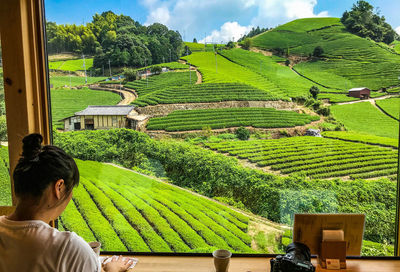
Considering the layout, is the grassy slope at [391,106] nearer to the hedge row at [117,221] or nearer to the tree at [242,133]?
the tree at [242,133]

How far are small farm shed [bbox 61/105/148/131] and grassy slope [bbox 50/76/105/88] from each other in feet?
0.82

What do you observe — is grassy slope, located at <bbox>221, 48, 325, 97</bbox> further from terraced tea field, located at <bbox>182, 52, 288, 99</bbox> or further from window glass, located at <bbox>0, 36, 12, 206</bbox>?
window glass, located at <bbox>0, 36, 12, 206</bbox>

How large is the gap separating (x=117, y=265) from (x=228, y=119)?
1.34 metres

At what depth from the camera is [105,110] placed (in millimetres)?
2447

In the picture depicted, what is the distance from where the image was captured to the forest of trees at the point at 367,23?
7.34 feet

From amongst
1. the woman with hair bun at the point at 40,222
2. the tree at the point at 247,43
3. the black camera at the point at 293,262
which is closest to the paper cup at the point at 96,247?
the woman with hair bun at the point at 40,222

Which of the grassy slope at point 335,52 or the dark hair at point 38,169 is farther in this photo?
the grassy slope at point 335,52

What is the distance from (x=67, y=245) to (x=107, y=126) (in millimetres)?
1570

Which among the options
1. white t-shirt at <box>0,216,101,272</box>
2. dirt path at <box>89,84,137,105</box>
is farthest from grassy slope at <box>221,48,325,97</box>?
white t-shirt at <box>0,216,101,272</box>

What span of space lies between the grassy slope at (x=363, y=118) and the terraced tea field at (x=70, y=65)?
2.03 meters

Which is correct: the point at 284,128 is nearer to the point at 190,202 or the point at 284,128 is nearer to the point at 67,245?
the point at 190,202

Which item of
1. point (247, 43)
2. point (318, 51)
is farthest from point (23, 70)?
point (318, 51)

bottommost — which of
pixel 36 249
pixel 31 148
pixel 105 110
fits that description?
pixel 36 249

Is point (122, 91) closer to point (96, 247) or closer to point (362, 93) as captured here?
point (96, 247)
